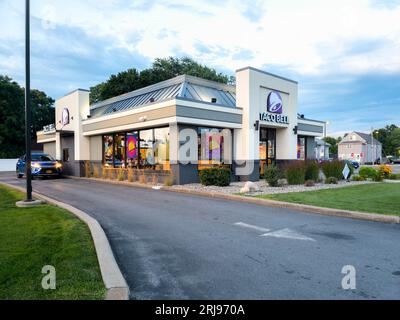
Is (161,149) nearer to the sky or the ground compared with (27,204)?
nearer to the sky

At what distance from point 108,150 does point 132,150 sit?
357 centimetres

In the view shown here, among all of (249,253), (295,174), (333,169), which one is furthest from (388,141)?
(249,253)

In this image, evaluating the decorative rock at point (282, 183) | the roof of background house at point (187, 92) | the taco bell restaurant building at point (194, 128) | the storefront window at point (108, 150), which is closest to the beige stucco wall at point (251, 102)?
the taco bell restaurant building at point (194, 128)

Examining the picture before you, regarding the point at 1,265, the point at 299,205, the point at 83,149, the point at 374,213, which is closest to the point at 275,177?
the point at 299,205

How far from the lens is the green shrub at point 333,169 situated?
59.4 ft

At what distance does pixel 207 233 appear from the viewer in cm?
671

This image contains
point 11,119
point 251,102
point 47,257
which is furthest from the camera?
point 11,119

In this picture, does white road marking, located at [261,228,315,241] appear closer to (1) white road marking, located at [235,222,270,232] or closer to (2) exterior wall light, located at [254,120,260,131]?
(1) white road marking, located at [235,222,270,232]

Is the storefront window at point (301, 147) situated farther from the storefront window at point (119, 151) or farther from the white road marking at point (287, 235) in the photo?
the white road marking at point (287, 235)

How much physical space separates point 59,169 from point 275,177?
54.1 ft

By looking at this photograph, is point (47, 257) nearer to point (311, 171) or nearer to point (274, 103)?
point (311, 171)

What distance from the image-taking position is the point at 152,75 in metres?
39.3

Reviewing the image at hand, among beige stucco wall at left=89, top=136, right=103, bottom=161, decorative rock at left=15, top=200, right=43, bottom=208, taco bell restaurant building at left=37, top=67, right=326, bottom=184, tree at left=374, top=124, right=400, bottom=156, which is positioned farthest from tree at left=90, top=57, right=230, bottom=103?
tree at left=374, top=124, right=400, bottom=156

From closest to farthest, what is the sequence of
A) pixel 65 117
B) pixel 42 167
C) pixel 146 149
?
pixel 146 149 < pixel 42 167 < pixel 65 117
